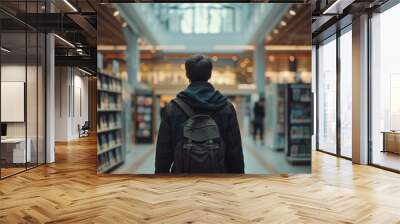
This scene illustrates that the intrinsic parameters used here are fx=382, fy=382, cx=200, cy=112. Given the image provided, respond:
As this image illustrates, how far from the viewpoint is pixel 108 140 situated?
5.75m

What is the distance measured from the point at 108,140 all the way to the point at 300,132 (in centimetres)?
291

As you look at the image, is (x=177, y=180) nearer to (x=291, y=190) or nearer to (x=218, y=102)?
(x=218, y=102)

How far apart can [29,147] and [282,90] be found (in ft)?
15.7

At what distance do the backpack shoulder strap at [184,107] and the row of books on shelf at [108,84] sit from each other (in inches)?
33.8

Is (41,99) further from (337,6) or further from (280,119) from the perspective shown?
(337,6)

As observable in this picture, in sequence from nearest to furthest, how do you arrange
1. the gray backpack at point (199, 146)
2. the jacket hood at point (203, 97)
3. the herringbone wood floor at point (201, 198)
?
the herringbone wood floor at point (201, 198)
the gray backpack at point (199, 146)
the jacket hood at point (203, 97)

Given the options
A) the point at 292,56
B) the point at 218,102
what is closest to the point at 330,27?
the point at 292,56

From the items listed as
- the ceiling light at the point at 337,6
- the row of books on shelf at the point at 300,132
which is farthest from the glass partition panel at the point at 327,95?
the row of books on shelf at the point at 300,132

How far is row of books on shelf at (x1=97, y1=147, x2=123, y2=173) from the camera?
5.73m

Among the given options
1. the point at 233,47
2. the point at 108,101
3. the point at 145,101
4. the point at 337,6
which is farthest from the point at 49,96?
the point at 337,6

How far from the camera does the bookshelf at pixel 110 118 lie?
5668 mm

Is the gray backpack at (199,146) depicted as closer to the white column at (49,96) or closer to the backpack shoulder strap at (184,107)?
the backpack shoulder strap at (184,107)

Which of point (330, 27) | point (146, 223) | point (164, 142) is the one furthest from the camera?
point (330, 27)

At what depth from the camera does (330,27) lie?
28.0 ft
